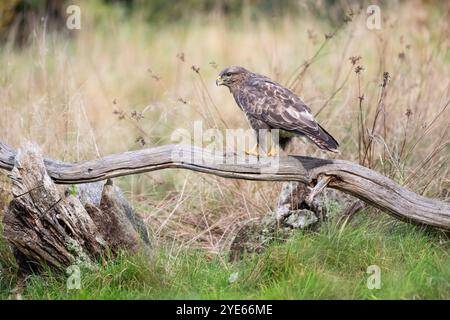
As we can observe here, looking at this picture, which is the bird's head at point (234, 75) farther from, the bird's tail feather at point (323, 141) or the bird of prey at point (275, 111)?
the bird's tail feather at point (323, 141)

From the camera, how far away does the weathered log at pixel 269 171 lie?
4.67 metres

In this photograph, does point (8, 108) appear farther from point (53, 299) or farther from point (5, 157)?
point (53, 299)

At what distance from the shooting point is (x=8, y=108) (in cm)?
655

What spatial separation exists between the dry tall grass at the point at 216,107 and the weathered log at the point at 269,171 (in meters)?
0.53

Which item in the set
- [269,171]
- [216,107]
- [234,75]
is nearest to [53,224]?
[269,171]

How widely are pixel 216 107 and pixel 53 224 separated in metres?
2.86

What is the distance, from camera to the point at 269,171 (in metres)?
4.74

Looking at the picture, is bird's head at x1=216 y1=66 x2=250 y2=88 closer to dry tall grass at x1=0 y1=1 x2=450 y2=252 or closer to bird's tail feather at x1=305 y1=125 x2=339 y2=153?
dry tall grass at x1=0 y1=1 x2=450 y2=252

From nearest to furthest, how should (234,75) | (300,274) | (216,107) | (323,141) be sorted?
1. (300,274)
2. (323,141)
3. (234,75)
4. (216,107)

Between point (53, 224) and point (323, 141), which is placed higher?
point (323, 141)

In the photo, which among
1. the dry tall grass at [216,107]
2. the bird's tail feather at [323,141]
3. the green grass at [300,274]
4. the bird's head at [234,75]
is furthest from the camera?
the dry tall grass at [216,107]

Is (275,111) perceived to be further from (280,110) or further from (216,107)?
(216,107)

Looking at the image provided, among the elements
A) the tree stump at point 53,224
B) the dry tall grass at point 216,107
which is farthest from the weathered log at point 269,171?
the dry tall grass at point 216,107

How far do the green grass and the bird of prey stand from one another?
65 cm
